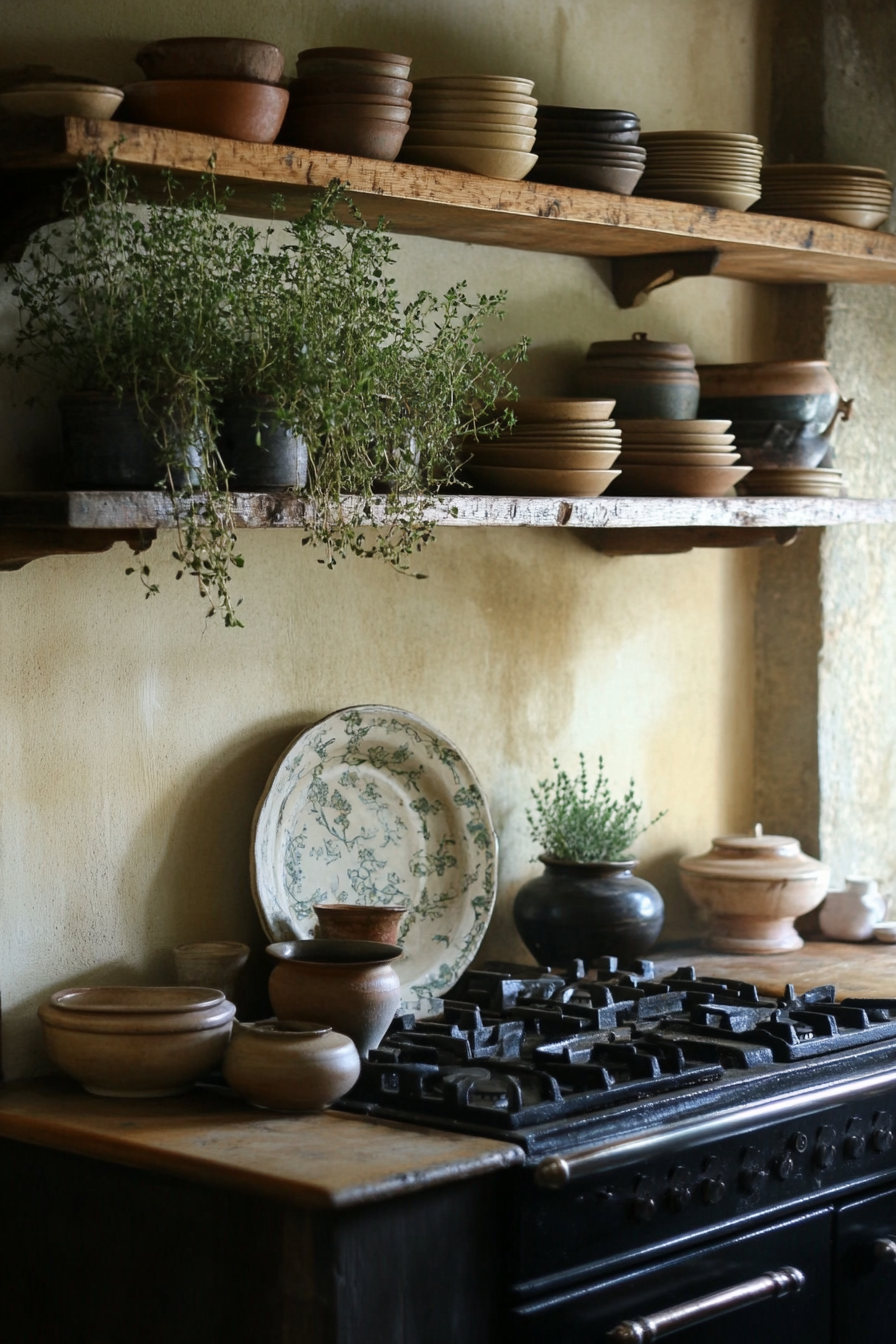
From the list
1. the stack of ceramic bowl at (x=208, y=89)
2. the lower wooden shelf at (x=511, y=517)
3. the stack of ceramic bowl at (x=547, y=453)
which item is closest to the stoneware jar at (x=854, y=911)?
the lower wooden shelf at (x=511, y=517)

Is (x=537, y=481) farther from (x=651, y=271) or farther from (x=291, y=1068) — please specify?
(x=291, y=1068)

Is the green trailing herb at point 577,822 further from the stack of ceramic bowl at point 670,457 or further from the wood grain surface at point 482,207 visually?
the wood grain surface at point 482,207

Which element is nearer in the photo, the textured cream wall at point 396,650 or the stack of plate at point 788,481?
the textured cream wall at point 396,650

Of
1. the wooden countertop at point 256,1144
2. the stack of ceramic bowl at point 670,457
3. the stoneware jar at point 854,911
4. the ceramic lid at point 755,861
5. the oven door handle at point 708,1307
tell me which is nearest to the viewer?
the wooden countertop at point 256,1144

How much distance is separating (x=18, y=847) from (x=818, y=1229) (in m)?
1.18

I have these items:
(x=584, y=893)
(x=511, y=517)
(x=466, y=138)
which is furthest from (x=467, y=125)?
(x=584, y=893)

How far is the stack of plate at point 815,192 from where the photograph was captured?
2998 mm

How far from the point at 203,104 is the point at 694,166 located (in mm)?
937

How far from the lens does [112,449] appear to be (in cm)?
212

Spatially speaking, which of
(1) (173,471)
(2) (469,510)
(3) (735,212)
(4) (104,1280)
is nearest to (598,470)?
(2) (469,510)

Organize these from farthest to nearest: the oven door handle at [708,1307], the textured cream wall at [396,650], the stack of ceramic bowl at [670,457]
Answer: the stack of ceramic bowl at [670,457], the textured cream wall at [396,650], the oven door handle at [708,1307]

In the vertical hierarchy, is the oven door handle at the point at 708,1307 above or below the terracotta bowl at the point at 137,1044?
below

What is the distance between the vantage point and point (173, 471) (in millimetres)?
2115

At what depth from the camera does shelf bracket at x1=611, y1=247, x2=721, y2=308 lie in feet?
9.38
